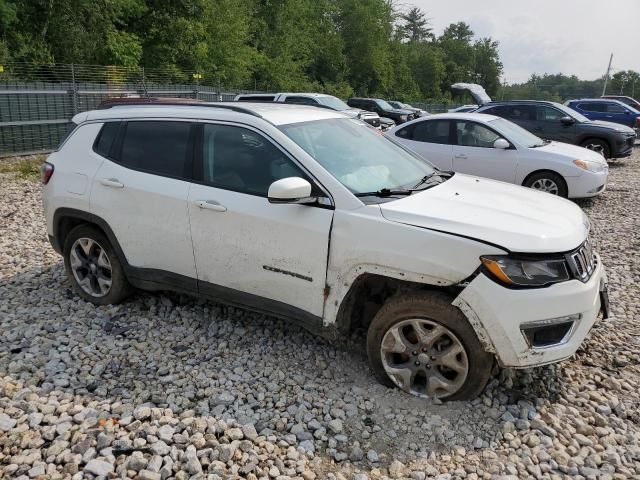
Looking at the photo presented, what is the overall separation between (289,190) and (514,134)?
7.15 m

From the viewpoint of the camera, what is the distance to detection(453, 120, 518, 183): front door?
8844 millimetres

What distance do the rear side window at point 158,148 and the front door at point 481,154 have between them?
627 centimetres

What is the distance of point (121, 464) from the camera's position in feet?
9.19

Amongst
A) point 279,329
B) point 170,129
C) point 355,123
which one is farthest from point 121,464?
point 355,123

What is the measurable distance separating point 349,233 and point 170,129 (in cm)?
177

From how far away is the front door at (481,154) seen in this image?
8.84 meters

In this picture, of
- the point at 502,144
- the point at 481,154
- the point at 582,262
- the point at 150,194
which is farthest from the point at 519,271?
the point at 481,154

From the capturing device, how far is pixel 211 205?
12.2ft

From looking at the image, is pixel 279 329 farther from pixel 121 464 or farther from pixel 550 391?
pixel 550 391

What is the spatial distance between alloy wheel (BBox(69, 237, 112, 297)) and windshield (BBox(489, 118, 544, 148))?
688 centimetres

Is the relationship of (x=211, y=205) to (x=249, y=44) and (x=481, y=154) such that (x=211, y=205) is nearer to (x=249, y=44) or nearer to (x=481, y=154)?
(x=481, y=154)

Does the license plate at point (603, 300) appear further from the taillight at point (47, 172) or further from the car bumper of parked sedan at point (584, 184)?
the car bumper of parked sedan at point (584, 184)

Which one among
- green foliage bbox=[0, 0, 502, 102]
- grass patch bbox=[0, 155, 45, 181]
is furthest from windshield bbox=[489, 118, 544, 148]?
green foliage bbox=[0, 0, 502, 102]

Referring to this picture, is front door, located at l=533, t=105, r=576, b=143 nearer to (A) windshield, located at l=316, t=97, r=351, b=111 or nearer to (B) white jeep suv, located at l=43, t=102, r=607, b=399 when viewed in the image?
(A) windshield, located at l=316, t=97, r=351, b=111
